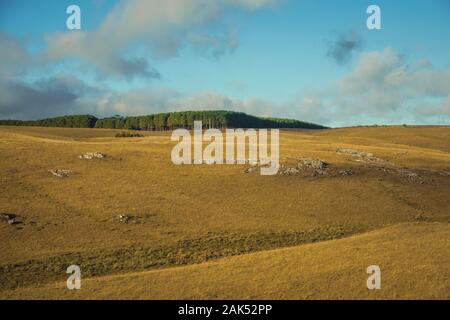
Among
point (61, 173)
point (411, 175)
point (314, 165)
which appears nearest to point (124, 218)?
point (61, 173)

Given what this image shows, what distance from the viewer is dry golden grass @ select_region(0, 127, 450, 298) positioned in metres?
36.4

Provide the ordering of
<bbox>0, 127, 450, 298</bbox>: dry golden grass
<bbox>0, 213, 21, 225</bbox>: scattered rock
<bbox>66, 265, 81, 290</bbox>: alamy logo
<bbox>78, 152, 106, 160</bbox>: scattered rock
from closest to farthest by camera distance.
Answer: <bbox>66, 265, 81, 290</bbox>: alamy logo → <bbox>0, 127, 450, 298</bbox>: dry golden grass → <bbox>0, 213, 21, 225</bbox>: scattered rock → <bbox>78, 152, 106, 160</bbox>: scattered rock

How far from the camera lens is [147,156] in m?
69.1

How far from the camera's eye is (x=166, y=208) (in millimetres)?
48188

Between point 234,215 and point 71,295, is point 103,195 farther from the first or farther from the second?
point 71,295

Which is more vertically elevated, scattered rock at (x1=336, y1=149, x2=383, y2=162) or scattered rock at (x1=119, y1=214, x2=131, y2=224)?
scattered rock at (x1=336, y1=149, x2=383, y2=162)

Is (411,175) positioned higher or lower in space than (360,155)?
lower

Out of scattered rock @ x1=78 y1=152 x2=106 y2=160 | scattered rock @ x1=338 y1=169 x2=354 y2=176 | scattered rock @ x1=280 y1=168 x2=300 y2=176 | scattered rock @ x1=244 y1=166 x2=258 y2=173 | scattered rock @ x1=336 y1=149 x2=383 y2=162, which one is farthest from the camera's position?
scattered rock @ x1=336 y1=149 x2=383 y2=162

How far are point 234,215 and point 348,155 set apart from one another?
1551 inches

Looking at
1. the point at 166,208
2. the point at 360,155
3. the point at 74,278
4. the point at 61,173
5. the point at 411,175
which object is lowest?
the point at 74,278

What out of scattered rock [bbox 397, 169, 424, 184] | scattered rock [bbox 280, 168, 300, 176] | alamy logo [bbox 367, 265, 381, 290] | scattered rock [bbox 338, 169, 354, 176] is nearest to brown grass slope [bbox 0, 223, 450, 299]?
alamy logo [bbox 367, 265, 381, 290]

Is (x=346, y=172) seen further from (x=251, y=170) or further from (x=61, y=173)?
(x=61, y=173)

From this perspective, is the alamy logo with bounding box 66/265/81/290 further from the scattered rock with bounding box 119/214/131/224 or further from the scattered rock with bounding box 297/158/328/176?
the scattered rock with bounding box 297/158/328/176

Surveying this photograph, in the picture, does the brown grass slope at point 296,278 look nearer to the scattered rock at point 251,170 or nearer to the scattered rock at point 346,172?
the scattered rock at point 346,172
